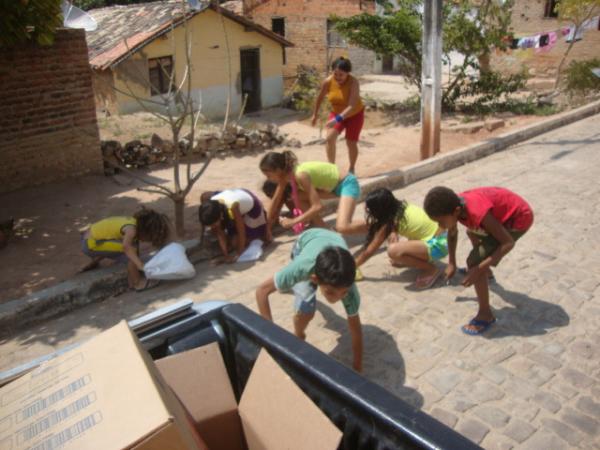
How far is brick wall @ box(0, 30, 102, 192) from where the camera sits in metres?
7.13

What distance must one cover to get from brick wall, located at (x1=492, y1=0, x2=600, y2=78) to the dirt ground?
8.71 metres

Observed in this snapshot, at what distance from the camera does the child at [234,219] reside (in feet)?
15.5

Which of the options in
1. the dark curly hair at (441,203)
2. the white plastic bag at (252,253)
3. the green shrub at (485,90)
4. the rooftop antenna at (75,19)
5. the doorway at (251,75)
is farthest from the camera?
Result: the doorway at (251,75)

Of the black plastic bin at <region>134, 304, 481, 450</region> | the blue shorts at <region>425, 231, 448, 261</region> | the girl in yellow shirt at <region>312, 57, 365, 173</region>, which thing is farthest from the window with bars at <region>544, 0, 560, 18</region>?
the black plastic bin at <region>134, 304, 481, 450</region>

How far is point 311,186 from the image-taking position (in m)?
4.94

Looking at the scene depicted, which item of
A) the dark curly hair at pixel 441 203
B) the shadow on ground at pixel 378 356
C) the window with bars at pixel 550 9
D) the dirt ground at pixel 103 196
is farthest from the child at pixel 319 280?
the window with bars at pixel 550 9

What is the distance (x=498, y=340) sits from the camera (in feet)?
11.9

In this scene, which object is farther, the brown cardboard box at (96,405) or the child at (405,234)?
the child at (405,234)

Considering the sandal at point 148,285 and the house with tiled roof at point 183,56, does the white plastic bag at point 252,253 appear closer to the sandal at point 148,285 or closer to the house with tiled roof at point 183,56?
the sandal at point 148,285

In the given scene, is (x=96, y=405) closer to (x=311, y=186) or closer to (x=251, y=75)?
(x=311, y=186)

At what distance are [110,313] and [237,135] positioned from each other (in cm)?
701

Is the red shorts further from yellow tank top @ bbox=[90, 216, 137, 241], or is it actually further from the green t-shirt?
the green t-shirt

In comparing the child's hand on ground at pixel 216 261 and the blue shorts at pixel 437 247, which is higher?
the blue shorts at pixel 437 247

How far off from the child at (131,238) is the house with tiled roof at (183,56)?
415 inches
